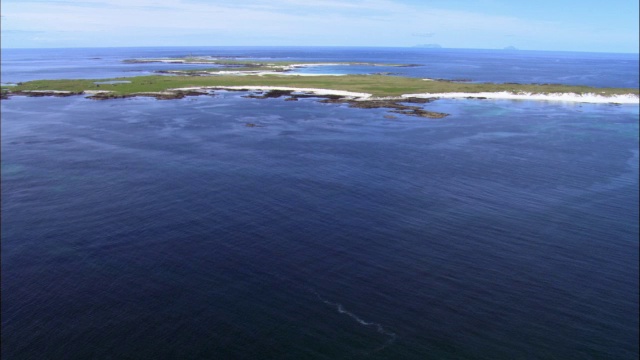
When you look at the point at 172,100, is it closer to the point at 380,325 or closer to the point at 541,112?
the point at 541,112

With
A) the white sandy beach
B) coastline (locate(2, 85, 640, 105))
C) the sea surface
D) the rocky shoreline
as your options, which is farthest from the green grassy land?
the sea surface

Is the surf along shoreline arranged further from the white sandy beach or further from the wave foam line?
the wave foam line

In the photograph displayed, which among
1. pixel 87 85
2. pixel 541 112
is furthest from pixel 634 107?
pixel 87 85

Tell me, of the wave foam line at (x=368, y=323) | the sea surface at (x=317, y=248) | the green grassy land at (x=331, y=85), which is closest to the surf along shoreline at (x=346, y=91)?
the green grassy land at (x=331, y=85)

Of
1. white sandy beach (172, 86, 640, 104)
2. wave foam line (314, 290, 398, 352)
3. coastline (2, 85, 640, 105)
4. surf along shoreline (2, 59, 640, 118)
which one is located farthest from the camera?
white sandy beach (172, 86, 640, 104)

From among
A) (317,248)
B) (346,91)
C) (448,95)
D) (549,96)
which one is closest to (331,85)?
(346,91)

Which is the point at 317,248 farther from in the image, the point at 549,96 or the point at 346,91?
the point at 549,96
